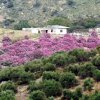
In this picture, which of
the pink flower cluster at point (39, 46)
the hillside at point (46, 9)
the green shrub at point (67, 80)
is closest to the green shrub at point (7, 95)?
the green shrub at point (67, 80)

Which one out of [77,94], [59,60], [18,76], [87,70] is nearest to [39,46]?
[59,60]

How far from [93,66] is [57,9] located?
103219mm

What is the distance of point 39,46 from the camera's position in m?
88.1

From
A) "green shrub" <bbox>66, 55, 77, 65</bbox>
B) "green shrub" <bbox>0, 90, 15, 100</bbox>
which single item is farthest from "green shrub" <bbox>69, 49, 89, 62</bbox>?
"green shrub" <bbox>0, 90, 15, 100</bbox>

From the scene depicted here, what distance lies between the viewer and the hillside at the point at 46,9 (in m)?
136

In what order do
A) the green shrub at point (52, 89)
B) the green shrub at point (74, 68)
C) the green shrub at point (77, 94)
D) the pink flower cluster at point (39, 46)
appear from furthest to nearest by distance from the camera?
1. the pink flower cluster at point (39, 46)
2. the green shrub at point (74, 68)
3. the green shrub at point (52, 89)
4. the green shrub at point (77, 94)

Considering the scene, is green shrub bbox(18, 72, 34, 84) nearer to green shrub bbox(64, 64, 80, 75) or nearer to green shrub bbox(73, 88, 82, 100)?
green shrub bbox(64, 64, 80, 75)

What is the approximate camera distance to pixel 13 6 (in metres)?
142

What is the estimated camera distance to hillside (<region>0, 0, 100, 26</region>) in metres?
136

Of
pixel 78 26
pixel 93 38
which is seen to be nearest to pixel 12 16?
pixel 78 26

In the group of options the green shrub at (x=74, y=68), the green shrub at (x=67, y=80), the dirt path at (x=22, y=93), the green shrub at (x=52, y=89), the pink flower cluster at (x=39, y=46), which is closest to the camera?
the green shrub at (x=52, y=89)

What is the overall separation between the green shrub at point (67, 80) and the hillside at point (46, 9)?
317ft

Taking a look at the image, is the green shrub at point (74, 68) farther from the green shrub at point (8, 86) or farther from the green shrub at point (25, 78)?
the green shrub at point (8, 86)

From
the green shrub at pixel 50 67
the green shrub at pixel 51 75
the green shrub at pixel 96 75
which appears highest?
the green shrub at pixel 96 75
